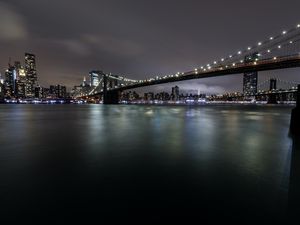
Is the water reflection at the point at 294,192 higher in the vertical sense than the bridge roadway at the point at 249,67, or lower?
lower

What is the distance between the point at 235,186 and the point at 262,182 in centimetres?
90

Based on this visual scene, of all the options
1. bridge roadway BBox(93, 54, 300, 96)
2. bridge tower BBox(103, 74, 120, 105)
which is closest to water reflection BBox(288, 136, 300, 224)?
bridge roadway BBox(93, 54, 300, 96)

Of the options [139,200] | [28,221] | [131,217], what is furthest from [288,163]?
[28,221]

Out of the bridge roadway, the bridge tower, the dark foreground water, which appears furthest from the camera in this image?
the bridge tower

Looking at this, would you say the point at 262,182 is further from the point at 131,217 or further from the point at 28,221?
the point at 28,221

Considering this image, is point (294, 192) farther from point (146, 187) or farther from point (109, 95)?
point (109, 95)

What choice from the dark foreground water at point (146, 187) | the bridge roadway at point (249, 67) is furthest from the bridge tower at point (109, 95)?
the dark foreground water at point (146, 187)

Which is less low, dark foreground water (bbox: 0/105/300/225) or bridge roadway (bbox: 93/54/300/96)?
bridge roadway (bbox: 93/54/300/96)


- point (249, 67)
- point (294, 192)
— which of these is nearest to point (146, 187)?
point (294, 192)

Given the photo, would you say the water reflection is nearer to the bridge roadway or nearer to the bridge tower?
the bridge roadway

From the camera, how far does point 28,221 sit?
14.1 feet

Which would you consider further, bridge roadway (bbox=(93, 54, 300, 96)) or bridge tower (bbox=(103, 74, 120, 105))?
bridge tower (bbox=(103, 74, 120, 105))

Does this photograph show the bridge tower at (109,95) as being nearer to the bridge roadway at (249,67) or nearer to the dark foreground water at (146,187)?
the bridge roadway at (249,67)

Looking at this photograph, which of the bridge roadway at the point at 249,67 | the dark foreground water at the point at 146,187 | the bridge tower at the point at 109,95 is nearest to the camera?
the dark foreground water at the point at 146,187
